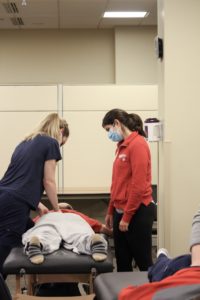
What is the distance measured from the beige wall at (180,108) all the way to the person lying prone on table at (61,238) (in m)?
0.70

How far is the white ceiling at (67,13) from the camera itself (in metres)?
5.36

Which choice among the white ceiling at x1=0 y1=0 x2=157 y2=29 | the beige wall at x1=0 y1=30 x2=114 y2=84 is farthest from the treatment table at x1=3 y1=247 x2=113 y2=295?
the beige wall at x1=0 y1=30 x2=114 y2=84

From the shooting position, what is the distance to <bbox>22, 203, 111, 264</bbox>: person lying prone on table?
230cm

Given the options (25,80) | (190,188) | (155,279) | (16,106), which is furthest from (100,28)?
(155,279)

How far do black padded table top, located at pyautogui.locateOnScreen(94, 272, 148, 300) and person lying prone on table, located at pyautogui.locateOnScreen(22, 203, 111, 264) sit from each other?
265 mm

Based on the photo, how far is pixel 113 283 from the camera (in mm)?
1915

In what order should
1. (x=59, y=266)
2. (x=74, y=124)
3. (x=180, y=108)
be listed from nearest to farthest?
(x=59, y=266) < (x=180, y=108) < (x=74, y=124)

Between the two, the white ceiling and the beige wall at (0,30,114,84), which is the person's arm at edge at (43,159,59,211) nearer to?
the white ceiling

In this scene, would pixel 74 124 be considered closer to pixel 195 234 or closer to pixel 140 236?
pixel 140 236

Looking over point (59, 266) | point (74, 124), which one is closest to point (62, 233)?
point (59, 266)

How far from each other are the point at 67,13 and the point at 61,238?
3.88m

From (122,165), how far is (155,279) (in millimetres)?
1228

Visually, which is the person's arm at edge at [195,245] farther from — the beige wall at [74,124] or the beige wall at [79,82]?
the beige wall at [74,124]

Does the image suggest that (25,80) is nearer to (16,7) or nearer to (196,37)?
(16,7)
